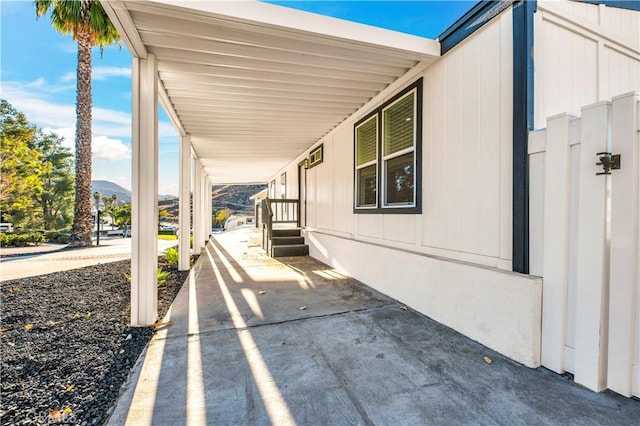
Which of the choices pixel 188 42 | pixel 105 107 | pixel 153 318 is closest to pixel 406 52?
pixel 188 42

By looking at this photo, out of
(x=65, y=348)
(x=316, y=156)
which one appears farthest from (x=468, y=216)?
(x=316, y=156)

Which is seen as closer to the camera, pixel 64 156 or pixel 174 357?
pixel 174 357

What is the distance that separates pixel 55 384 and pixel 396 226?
369 cm

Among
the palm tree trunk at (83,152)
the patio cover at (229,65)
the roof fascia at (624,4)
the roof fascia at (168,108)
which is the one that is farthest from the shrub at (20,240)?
the roof fascia at (624,4)

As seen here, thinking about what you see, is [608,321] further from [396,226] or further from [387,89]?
[387,89]

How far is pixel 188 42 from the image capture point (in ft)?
9.56

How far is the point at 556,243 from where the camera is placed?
6.79 feet

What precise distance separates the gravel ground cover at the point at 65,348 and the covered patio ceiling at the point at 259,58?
2.78 meters

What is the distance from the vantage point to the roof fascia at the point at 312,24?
247 centimetres

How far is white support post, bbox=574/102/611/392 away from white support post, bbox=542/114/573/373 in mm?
88

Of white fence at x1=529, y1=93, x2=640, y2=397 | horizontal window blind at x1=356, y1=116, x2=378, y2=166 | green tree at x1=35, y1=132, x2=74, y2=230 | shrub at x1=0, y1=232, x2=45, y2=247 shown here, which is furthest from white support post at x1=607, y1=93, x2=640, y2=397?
green tree at x1=35, y1=132, x2=74, y2=230

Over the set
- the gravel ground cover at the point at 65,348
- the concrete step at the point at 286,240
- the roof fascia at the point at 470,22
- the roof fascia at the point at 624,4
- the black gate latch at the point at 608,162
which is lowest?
the gravel ground cover at the point at 65,348

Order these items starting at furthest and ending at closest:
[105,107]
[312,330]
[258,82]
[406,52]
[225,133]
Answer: [105,107]
[225,133]
[258,82]
[406,52]
[312,330]

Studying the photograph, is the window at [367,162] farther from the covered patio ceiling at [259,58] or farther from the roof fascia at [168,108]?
the roof fascia at [168,108]
